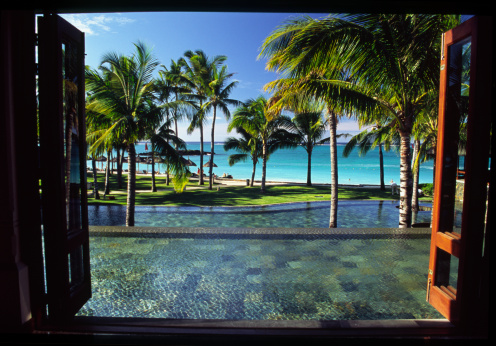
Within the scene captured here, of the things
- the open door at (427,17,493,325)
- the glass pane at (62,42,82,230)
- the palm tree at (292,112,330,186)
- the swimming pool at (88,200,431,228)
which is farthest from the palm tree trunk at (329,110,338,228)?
the palm tree at (292,112,330,186)

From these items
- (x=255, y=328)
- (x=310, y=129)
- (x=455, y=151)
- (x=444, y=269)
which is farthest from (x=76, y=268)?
(x=310, y=129)

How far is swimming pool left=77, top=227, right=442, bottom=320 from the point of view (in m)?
3.30

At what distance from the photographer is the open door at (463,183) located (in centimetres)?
259

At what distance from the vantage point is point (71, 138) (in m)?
3.01

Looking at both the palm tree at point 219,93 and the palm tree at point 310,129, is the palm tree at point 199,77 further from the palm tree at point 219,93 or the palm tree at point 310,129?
the palm tree at point 310,129

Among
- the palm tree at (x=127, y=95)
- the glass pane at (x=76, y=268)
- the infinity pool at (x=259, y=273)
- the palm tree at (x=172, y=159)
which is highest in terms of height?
the palm tree at (x=127, y=95)

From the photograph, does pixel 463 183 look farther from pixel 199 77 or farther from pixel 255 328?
pixel 199 77

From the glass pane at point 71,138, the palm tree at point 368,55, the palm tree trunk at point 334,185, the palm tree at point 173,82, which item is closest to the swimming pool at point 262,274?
the glass pane at point 71,138

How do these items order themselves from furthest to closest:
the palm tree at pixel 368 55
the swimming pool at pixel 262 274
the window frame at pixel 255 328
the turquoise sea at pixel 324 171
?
the turquoise sea at pixel 324 171 → the palm tree at pixel 368 55 → the swimming pool at pixel 262 274 → the window frame at pixel 255 328

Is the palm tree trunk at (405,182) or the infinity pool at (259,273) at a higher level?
the palm tree trunk at (405,182)

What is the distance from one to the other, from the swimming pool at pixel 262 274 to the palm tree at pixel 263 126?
42.1 feet

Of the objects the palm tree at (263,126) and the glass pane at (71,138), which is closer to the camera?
the glass pane at (71,138)

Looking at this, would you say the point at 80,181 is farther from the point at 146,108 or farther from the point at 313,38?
the point at 146,108

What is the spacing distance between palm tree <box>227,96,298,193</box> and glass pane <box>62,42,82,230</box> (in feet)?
49.0
